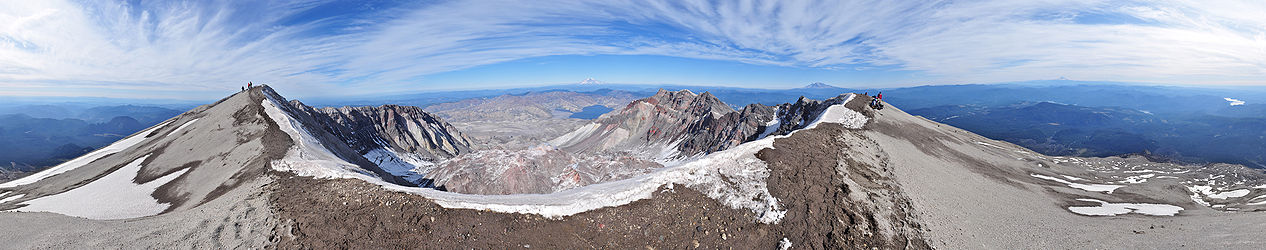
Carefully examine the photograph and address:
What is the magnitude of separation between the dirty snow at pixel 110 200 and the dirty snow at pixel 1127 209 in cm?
5801

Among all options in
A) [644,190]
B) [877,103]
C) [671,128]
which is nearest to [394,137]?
[671,128]

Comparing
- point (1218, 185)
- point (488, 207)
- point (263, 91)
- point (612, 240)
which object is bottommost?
point (1218, 185)

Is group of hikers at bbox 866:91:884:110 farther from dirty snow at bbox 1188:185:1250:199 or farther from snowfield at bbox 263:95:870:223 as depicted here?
snowfield at bbox 263:95:870:223

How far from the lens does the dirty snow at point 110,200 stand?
24.9 meters

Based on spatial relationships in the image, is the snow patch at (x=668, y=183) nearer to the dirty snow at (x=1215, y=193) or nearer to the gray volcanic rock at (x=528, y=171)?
the gray volcanic rock at (x=528, y=171)

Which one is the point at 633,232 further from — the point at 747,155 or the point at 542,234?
the point at 747,155

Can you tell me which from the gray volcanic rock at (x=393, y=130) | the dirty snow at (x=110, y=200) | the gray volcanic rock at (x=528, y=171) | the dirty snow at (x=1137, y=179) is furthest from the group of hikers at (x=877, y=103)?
the gray volcanic rock at (x=393, y=130)

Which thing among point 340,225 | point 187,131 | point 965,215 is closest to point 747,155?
point 965,215

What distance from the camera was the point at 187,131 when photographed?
4488cm

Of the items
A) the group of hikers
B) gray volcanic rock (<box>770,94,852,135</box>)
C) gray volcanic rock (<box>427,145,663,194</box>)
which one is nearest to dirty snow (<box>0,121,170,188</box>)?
gray volcanic rock (<box>427,145,663,194</box>)

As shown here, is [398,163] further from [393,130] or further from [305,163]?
[305,163]

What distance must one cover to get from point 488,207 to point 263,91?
192 feet

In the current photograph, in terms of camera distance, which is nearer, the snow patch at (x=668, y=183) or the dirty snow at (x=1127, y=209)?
the snow patch at (x=668, y=183)

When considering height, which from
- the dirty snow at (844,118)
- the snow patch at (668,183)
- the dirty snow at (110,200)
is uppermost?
the dirty snow at (844,118)
